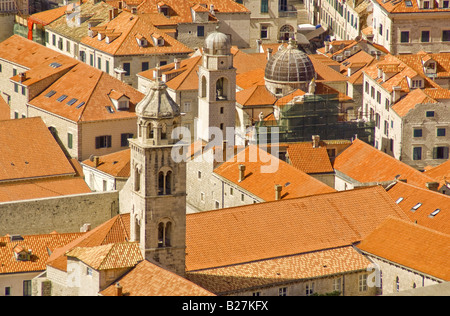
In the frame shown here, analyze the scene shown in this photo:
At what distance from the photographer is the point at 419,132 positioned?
11912 centimetres

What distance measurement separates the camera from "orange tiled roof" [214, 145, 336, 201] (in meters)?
94.0

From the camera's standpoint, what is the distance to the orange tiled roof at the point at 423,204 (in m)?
88.2

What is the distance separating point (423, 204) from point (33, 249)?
25.4 m

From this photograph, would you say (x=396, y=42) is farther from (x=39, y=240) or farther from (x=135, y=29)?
(x=39, y=240)

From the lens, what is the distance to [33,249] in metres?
83.3

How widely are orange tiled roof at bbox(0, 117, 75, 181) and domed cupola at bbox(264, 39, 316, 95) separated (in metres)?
22.0

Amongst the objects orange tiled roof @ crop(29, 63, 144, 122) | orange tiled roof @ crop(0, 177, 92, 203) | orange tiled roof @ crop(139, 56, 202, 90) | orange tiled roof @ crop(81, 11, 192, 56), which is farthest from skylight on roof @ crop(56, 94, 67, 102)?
orange tiled roof @ crop(81, 11, 192, 56)

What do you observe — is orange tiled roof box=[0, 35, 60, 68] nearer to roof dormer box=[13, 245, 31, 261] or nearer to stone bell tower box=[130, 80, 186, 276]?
roof dormer box=[13, 245, 31, 261]

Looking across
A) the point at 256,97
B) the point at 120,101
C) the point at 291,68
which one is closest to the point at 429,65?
the point at 291,68

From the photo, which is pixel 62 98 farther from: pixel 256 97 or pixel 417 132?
pixel 417 132

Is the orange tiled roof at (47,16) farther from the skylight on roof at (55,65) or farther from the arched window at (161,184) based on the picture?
the arched window at (161,184)

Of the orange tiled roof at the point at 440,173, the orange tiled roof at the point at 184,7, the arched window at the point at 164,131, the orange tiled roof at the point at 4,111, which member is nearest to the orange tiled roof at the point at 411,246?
the arched window at the point at 164,131
